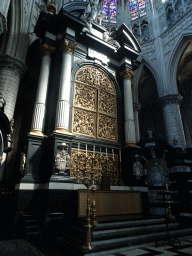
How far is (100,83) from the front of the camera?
7.71 meters

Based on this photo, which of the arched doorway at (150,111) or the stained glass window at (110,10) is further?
the arched doorway at (150,111)

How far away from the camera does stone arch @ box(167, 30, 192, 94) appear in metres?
13.1

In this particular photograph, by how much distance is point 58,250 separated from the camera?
3.21 meters

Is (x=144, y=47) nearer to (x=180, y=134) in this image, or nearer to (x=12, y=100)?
(x=180, y=134)

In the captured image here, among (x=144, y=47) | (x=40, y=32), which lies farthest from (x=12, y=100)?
(x=144, y=47)

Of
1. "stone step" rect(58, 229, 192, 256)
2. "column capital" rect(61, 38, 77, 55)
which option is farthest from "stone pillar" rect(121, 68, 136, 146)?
"stone step" rect(58, 229, 192, 256)

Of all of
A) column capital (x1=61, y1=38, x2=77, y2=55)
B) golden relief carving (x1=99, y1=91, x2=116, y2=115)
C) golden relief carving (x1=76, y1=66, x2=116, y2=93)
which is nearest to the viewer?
column capital (x1=61, y1=38, x2=77, y2=55)

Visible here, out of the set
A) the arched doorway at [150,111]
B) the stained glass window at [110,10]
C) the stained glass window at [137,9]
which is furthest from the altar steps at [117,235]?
the stained glass window at [137,9]

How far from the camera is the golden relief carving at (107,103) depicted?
747 centimetres

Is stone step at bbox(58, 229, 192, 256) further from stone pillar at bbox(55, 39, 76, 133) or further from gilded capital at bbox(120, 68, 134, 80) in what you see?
gilded capital at bbox(120, 68, 134, 80)

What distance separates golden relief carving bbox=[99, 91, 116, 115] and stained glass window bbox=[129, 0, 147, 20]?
1380 centimetres

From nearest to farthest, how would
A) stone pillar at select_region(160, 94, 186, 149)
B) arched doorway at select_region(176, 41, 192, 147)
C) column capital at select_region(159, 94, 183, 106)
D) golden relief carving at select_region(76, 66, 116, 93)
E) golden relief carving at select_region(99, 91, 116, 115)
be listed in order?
golden relief carving at select_region(76, 66, 116, 93) < golden relief carving at select_region(99, 91, 116, 115) < stone pillar at select_region(160, 94, 186, 149) < column capital at select_region(159, 94, 183, 106) < arched doorway at select_region(176, 41, 192, 147)

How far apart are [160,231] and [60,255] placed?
99.2 inches

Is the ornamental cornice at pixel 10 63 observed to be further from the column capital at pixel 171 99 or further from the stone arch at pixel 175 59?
the stone arch at pixel 175 59
